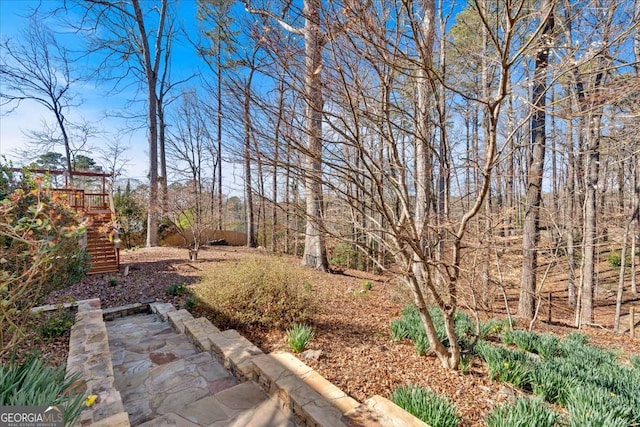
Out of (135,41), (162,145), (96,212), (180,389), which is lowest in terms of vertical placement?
(180,389)

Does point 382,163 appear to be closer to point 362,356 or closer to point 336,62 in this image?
point 336,62

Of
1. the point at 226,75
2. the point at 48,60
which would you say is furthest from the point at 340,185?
the point at 48,60

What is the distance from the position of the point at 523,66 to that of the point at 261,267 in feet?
12.2

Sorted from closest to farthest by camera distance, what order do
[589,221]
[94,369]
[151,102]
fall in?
[94,369]
[589,221]
[151,102]

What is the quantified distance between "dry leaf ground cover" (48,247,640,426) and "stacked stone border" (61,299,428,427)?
325 millimetres

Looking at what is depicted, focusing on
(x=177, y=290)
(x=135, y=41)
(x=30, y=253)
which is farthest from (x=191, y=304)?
(x=135, y=41)

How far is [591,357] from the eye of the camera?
351cm

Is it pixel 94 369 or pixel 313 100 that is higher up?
pixel 313 100

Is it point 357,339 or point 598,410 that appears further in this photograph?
point 357,339

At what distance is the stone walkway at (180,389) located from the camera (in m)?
2.16

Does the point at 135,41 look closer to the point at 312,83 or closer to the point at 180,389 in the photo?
the point at 312,83

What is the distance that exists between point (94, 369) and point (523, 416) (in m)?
3.21

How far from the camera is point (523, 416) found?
69.3 inches

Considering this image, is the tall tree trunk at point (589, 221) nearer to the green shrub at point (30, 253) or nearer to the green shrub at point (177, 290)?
the green shrub at point (177, 290)
